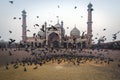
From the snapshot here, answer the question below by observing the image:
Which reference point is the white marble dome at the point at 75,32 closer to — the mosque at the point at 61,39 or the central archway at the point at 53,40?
the mosque at the point at 61,39

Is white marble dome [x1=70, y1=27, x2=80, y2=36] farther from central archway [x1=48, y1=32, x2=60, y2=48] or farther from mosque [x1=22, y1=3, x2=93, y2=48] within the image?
central archway [x1=48, y1=32, x2=60, y2=48]

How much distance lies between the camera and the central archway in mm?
56719

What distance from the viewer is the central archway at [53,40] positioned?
56.7m

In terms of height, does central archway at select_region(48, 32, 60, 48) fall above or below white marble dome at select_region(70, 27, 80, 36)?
below

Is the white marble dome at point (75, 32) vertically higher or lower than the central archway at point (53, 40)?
higher

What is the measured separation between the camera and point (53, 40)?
2248 inches

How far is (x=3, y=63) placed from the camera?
3359 cm

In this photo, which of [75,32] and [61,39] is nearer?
[61,39]

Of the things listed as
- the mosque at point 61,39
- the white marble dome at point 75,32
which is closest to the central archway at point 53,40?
the mosque at point 61,39

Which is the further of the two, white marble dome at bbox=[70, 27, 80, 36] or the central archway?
white marble dome at bbox=[70, 27, 80, 36]

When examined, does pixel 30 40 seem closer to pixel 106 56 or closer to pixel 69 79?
pixel 106 56

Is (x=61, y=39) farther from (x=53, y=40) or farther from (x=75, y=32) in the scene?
(x=75, y=32)

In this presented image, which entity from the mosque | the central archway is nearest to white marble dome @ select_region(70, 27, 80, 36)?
the mosque

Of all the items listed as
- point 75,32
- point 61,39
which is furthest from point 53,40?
point 75,32
